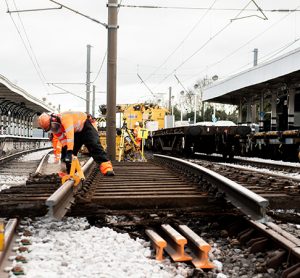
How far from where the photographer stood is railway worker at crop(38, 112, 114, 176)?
629cm

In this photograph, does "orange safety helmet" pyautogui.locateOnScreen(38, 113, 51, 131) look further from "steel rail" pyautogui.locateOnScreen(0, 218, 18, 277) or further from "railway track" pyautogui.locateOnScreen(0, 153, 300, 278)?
"steel rail" pyautogui.locateOnScreen(0, 218, 18, 277)

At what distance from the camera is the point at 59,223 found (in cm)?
497

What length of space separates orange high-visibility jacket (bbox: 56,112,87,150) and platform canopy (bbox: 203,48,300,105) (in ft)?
40.5

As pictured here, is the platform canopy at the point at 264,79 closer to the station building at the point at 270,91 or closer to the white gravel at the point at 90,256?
the station building at the point at 270,91

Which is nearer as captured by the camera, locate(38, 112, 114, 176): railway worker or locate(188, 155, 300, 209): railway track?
locate(188, 155, 300, 209): railway track

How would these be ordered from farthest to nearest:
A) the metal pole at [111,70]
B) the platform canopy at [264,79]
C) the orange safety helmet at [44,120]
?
the platform canopy at [264,79], the metal pole at [111,70], the orange safety helmet at [44,120]

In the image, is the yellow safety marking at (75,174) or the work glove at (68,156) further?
the work glove at (68,156)

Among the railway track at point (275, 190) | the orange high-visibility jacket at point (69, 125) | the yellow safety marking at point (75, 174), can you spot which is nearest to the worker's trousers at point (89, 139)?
the orange high-visibility jacket at point (69, 125)

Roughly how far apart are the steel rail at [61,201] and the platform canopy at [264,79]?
45.2ft

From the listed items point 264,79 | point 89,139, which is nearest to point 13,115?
point 264,79

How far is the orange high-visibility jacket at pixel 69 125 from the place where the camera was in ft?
20.7

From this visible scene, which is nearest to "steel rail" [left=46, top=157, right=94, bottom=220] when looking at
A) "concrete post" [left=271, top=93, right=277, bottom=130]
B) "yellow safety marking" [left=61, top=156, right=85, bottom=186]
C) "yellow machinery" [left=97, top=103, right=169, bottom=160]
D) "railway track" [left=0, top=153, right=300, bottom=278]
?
"railway track" [left=0, top=153, right=300, bottom=278]

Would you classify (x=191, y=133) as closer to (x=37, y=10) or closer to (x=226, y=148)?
(x=226, y=148)

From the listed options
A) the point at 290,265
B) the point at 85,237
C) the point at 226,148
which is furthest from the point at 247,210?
the point at 226,148
